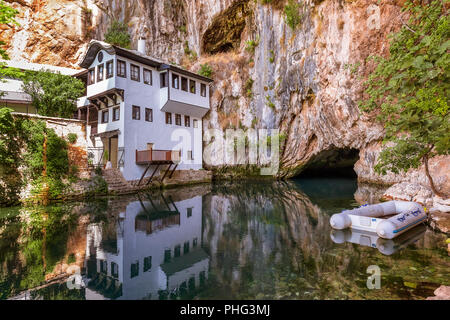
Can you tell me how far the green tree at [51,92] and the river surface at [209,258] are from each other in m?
12.5

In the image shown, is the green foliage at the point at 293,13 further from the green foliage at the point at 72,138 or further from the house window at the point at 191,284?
the house window at the point at 191,284

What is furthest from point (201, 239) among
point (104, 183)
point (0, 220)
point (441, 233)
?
point (104, 183)

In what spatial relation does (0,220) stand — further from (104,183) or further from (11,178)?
(104,183)

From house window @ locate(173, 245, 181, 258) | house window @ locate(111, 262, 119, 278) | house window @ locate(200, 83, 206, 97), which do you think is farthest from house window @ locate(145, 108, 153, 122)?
house window @ locate(111, 262, 119, 278)

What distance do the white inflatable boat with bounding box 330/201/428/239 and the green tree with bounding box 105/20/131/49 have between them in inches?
1374

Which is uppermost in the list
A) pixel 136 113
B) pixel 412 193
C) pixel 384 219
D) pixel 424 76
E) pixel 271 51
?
pixel 271 51

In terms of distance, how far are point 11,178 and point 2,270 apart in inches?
454

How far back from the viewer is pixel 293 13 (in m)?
25.1

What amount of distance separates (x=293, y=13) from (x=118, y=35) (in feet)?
75.8

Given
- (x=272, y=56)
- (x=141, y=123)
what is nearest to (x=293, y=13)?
(x=272, y=56)

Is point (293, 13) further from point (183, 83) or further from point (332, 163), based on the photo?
point (332, 163)

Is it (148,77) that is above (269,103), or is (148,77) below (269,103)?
above

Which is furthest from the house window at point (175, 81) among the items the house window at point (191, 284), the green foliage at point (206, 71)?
the house window at point (191, 284)
